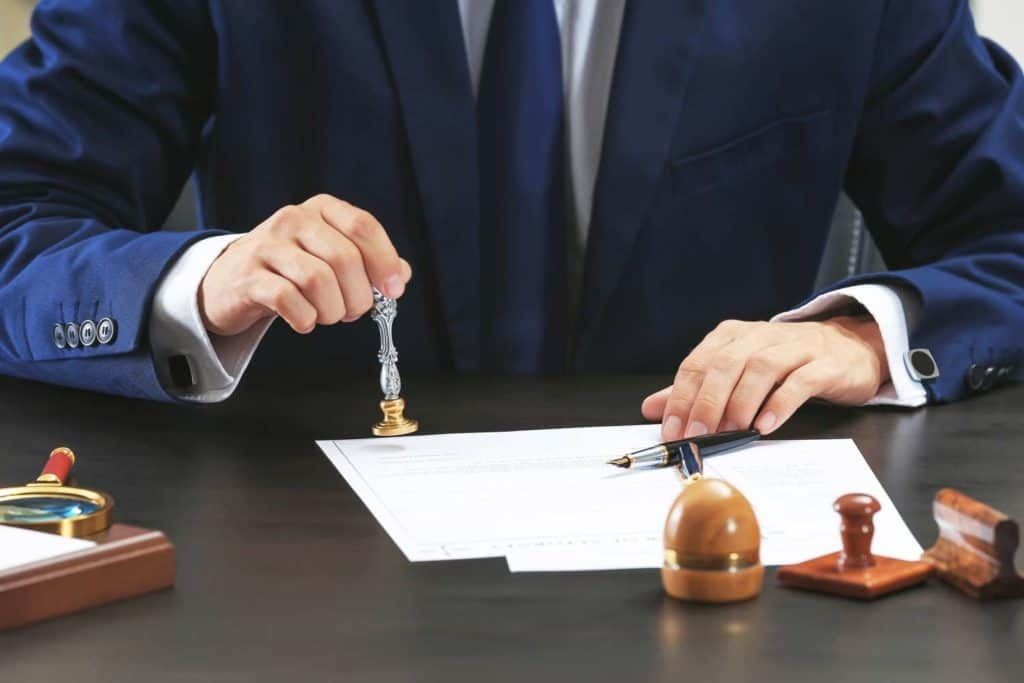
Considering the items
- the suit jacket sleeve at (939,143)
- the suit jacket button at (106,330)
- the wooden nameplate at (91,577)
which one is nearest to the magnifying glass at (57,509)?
the wooden nameplate at (91,577)

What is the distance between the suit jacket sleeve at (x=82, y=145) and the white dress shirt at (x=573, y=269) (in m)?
0.09

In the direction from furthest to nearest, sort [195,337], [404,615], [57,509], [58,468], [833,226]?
[833,226]
[195,337]
[58,468]
[57,509]
[404,615]

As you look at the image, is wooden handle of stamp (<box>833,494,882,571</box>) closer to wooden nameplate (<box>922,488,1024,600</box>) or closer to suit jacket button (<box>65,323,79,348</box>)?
wooden nameplate (<box>922,488,1024,600</box>)

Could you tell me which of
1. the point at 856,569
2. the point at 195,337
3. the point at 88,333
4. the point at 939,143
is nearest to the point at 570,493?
the point at 856,569

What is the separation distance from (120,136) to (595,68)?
0.57 m

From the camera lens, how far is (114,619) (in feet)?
2.49

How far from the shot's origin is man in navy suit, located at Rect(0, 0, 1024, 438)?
1.68m

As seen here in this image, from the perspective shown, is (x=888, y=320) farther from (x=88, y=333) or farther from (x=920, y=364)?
(x=88, y=333)

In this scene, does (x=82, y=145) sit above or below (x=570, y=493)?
above

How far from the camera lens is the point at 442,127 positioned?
5.60 feet

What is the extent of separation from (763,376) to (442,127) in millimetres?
604

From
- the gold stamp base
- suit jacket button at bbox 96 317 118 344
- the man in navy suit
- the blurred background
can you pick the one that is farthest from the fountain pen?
the blurred background

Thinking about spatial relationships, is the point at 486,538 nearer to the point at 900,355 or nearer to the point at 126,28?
the point at 900,355

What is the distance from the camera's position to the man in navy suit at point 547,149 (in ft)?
5.52
